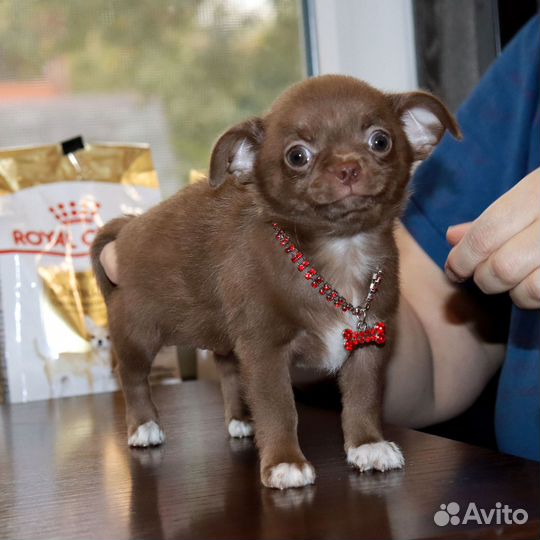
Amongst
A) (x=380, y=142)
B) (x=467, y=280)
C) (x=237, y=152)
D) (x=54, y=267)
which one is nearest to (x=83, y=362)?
(x=54, y=267)

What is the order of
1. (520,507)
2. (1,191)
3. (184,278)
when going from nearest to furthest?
(520,507) < (184,278) < (1,191)

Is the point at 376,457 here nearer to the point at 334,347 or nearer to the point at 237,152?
the point at 334,347

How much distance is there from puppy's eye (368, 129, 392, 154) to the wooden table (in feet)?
1.11

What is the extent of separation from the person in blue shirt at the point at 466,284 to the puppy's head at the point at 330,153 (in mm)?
403

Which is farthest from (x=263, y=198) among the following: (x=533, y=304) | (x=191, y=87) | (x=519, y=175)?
(x=191, y=87)

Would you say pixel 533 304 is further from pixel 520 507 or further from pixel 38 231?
pixel 38 231

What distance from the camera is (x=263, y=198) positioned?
3.20ft

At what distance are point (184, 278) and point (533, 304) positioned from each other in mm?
418

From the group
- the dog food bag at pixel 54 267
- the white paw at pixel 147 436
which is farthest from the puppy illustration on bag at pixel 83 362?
the white paw at pixel 147 436

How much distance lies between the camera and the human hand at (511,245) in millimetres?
973

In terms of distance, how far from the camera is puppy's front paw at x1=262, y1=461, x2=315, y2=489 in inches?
33.4

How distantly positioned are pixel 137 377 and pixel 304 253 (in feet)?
1.15

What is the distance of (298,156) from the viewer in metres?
0.92

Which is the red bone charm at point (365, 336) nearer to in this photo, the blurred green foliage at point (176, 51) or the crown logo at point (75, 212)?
the crown logo at point (75, 212)
